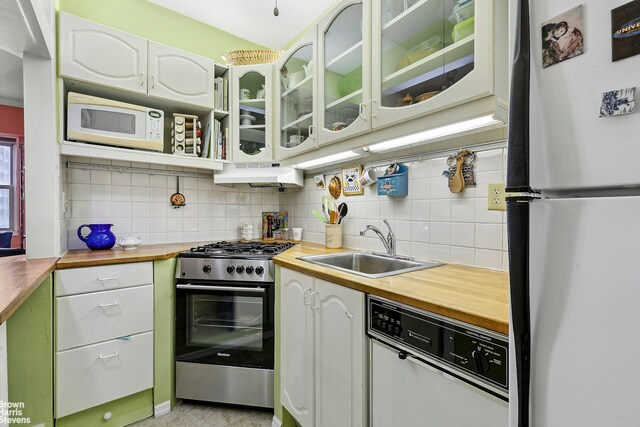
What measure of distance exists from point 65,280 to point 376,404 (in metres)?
1.58

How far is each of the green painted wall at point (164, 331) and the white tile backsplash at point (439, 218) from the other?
116 cm

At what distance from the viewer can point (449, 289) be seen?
0.94 meters

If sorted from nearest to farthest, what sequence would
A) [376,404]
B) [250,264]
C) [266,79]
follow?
[376,404], [250,264], [266,79]

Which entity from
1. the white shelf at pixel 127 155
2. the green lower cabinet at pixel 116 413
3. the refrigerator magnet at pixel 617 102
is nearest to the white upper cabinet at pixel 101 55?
the white shelf at pixel 127 155

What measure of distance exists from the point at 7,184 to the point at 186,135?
3.76m

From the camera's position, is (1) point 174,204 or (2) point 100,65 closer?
(2) point 100,65

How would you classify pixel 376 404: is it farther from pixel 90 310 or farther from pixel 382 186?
pixel 90 310

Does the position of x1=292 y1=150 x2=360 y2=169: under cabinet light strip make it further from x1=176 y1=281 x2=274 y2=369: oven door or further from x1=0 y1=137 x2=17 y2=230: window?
x1=0 y1=137 x2=17 y2=230: window

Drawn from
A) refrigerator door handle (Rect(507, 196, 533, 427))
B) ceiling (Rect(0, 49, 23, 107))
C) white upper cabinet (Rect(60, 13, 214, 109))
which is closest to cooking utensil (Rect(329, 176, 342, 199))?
white upper cabinet (Rect(60, 13, 214, 109))

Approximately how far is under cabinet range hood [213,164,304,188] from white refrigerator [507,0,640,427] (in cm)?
178

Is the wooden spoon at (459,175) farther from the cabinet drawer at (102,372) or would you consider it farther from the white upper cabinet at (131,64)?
the cabinet drawer at (102,372)

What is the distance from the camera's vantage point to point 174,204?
7.33 feet

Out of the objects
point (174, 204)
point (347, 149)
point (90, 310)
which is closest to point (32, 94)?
point (174, 204)

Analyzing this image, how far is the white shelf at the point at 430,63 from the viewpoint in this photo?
105cm
